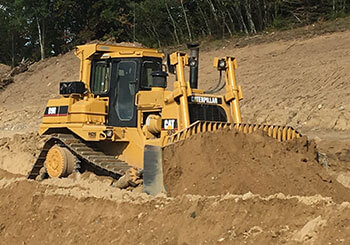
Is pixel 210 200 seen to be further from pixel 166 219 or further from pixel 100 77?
pixel 100 77

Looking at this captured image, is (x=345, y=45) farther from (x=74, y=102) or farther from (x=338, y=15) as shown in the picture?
(x=74, y=102)

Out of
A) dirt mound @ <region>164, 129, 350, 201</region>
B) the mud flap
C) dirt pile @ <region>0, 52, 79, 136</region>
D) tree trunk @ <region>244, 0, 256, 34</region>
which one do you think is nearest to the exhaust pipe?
dirt mound @ <region>164, 129, 350, 201</region>

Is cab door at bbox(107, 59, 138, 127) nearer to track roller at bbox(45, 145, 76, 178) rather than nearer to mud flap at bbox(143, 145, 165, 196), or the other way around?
track roller at bbox(45, 145, 76, 178)

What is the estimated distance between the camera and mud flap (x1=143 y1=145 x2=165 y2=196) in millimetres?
9539

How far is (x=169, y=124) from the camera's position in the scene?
35.6ft

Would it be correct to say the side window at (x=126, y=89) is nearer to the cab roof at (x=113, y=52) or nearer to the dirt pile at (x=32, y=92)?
the cab roof at (x=113, y=52)

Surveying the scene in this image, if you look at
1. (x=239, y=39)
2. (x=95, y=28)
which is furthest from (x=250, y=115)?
(x=95, y=28)

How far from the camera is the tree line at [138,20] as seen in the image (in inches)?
1066

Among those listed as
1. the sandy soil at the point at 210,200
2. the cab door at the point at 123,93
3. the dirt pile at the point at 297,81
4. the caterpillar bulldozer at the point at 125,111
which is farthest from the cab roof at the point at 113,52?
the dirt pile at the point at 297,81

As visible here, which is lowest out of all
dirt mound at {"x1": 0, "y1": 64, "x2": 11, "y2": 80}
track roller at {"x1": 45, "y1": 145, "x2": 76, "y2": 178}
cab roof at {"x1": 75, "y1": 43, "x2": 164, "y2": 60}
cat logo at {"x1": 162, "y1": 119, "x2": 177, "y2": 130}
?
track roller at {"x1": 45, "y1": 145, "x2": 76, "y2": 178}

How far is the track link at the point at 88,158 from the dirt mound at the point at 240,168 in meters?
1.82

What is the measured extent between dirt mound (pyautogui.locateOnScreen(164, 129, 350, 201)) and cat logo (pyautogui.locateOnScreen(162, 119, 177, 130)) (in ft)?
3.65

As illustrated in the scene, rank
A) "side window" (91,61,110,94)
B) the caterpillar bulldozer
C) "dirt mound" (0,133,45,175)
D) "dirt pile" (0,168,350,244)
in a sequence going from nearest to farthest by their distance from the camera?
"dirt pile" (0,168,350,244) < the caterpillar bulldozer < "side window" (91,61,110,94) < "dirt mound" (0,133,45,175)

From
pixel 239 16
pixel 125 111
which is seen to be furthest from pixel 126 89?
pixel 239 16
